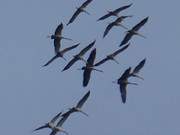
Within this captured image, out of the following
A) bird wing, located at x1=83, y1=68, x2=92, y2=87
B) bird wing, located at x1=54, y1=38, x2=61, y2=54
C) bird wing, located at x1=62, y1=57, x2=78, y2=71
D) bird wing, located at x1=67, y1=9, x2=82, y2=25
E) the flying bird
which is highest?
bird wing, located at x1=67, y1=9, x2=82, y2=25

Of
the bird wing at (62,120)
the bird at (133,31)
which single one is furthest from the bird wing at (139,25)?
the bird wing at (62,120)

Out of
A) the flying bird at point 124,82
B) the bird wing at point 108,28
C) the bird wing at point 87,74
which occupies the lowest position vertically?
the flying bird at point 124,82

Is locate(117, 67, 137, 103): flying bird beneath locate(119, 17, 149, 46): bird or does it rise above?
beneath

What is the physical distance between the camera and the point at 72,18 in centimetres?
6588

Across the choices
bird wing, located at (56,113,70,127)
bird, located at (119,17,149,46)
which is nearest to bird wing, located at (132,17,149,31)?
bird, located at (119,17,149,46)

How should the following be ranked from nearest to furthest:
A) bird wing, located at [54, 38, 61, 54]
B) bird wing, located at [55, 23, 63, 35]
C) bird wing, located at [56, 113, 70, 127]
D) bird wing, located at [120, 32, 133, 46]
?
bird wing, located at [55, 23, 63, 35], bird wing, located at [56, 113, 70, 127], bird wing, located at [54, 38, 61, 54], bird wing, located at [120, 32, 133, 46]

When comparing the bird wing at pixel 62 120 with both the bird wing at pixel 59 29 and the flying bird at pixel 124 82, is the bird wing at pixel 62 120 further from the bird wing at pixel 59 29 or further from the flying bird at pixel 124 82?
the bird wing at pixel 59 29

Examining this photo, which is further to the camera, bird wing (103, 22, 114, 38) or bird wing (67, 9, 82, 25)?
bird wing (103, 22, 114, 38)

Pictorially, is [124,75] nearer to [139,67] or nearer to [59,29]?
[139,67]

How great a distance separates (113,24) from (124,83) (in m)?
4.32

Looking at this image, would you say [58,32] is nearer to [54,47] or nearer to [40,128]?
[54,47]

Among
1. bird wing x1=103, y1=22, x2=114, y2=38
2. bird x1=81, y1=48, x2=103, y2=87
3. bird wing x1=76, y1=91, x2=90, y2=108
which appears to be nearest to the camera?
bird x1=81, y1=48, x2=103, y2=87

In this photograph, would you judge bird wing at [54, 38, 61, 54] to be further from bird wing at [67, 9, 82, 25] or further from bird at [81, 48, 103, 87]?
bird at [81, 48, 103, 87]

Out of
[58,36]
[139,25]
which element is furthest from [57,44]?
[139,25]
